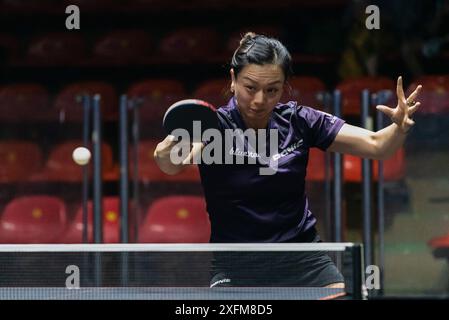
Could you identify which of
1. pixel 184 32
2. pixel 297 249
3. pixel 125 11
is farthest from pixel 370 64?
pixel 297 249

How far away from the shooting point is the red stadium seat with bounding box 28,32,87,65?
873cm

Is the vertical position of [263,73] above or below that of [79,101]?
below

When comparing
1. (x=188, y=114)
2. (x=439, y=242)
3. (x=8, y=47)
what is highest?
(x=8, y=47)

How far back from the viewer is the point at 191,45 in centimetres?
873

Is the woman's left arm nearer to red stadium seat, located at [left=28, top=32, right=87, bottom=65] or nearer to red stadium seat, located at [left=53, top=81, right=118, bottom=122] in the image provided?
red stadium seat, located at [left=53, top=81, right=118, bottom=122]

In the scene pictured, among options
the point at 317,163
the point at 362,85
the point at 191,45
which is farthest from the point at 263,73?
the point at 191,45

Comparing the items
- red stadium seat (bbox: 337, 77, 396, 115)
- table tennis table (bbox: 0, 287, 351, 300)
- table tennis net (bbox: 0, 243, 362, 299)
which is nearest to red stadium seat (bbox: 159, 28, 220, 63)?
red stadium seat (bbox: 337, 77, 396, 115)

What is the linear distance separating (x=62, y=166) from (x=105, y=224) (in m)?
0.40

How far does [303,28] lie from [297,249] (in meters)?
5.74

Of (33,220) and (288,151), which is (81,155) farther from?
(288,151)

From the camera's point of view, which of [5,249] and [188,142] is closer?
[5,249]

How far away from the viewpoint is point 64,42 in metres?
8.80
